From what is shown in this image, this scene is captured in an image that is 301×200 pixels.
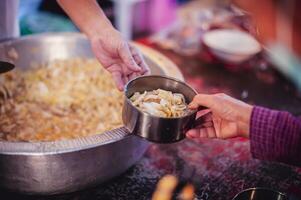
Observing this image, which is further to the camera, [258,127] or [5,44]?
[5,44]

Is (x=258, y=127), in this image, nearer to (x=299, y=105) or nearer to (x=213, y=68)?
(x=299, y=105)

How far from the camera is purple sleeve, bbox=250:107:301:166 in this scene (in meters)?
1.79

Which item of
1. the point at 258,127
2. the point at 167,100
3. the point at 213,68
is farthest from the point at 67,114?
the point at 213,68

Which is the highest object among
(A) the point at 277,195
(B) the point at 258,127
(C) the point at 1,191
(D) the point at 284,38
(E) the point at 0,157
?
(D) the point at 284,38

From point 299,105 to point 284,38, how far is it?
216cm

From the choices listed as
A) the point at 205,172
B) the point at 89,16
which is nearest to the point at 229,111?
the point at 205,172

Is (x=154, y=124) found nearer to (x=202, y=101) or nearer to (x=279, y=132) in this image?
(x=202, y=101)

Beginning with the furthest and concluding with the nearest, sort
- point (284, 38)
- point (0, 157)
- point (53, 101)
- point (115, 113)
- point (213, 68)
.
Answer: point (213, 68) → point (53, 101) → point (115, 113) → point (0, 157) → point (284, 38)

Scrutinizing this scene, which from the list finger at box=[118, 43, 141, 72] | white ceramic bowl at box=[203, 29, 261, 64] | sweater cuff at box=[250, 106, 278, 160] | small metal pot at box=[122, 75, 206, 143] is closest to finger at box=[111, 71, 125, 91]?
finger at box=[118, 43, 141, 72]

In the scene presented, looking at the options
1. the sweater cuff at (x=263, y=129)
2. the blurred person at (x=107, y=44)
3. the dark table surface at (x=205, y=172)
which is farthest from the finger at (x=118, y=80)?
the sweater cuff at (x=263, y=129)

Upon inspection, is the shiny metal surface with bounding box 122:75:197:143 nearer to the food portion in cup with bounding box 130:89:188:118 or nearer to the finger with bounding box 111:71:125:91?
the food portion in cup with bounding box 130:89:188:118

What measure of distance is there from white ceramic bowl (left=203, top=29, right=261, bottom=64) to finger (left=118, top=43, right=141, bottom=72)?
52.0 inches

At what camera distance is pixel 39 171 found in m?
1.86

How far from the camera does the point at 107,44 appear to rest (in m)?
2.41
